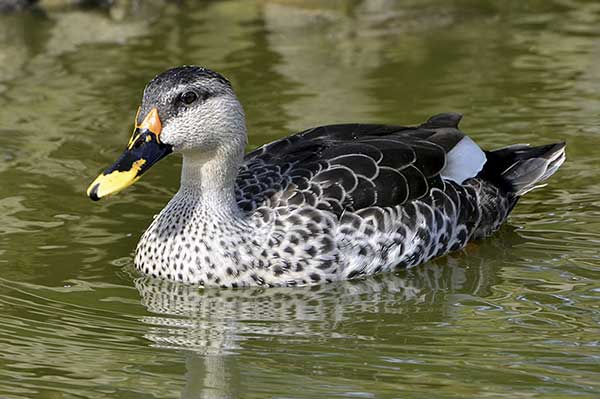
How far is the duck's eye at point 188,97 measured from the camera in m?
9.02

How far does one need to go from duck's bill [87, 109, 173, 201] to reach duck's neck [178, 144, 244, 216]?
1.41 feet

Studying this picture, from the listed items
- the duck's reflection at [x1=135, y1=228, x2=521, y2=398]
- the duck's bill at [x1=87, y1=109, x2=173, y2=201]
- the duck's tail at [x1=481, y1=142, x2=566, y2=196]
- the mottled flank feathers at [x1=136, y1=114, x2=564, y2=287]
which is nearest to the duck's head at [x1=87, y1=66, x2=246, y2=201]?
the duck's bill at [x1=87, y1=109, x2=173, y2=201]

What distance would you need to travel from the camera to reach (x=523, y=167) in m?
10.7

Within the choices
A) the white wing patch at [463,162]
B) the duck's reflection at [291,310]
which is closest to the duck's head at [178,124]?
the duck's reflection at [291,310]

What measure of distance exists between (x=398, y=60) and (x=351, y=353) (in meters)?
6.99

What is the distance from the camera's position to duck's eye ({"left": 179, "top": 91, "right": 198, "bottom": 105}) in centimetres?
902

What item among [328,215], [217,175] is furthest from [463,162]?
[217,175]

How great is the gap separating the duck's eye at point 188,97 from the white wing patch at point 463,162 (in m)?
2.11

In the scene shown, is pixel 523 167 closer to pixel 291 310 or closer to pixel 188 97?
pixel 291 310

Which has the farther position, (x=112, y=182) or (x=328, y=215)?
(x=328, y=215)

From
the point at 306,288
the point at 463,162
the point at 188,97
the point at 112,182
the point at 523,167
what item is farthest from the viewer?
the point at 523,167

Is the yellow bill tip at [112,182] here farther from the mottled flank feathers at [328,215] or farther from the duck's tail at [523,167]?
the duck's tail at [523,167]

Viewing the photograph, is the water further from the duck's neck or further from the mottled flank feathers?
the duck's neck

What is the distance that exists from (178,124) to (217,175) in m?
0.56
